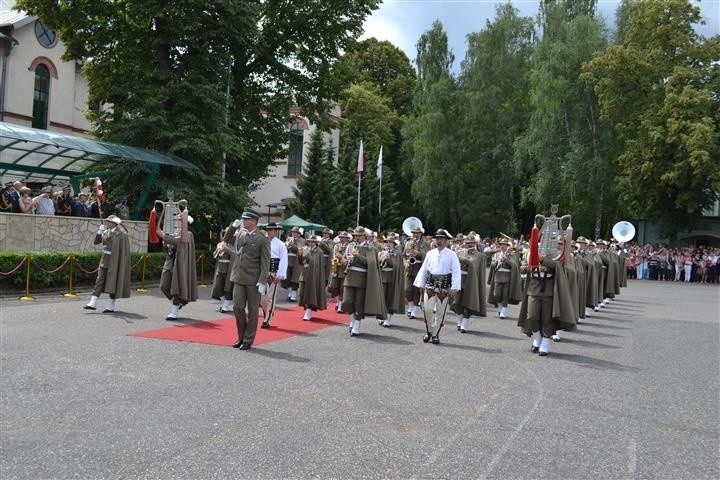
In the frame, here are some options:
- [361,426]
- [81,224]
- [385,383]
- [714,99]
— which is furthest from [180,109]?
[714,99]

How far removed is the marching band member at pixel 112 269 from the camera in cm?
1365

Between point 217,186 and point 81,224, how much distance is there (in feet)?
Answer: 18.4

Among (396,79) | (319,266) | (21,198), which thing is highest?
(396,79)

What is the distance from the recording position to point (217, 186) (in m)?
24.2

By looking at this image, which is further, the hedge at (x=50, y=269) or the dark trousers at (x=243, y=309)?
the hedge at (x=50, y=269)

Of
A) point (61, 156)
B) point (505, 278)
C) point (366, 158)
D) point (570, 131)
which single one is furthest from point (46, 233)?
point (570, 131)

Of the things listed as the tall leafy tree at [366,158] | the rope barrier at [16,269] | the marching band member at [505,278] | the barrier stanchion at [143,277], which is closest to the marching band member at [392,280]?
the marching band member at [505,278]

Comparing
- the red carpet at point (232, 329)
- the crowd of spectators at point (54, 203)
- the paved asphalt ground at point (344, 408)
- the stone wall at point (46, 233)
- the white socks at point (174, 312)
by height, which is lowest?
the paved asphalt ground at point (344, 408)

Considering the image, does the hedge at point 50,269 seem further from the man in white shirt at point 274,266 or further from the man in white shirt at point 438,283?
the man in white shirt at point 438,283

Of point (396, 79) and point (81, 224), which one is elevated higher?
point (396, 79)

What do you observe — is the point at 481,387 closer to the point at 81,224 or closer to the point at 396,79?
the point at 81,224

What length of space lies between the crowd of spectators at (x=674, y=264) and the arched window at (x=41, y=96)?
109 feet

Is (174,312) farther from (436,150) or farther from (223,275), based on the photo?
(436,150)

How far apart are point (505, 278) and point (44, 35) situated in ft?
95.0
